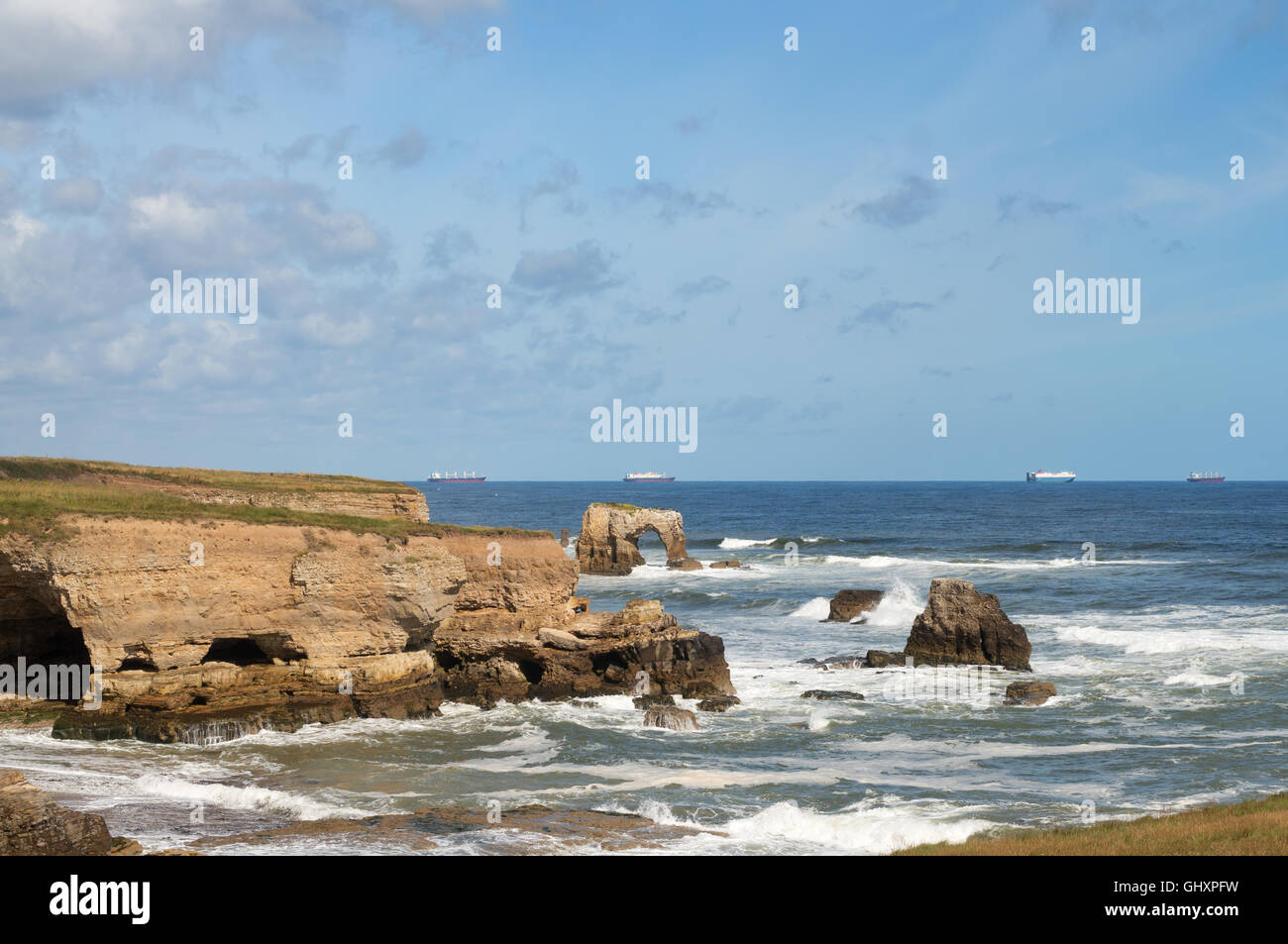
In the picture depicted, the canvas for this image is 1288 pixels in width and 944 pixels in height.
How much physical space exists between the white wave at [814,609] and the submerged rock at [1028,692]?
18.8m

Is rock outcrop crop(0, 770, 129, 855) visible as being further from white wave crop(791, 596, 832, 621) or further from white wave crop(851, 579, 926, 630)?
white wave crop(791, 596, 832, 621)

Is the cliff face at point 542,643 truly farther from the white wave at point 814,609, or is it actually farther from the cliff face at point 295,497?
the white wave at point 814,609

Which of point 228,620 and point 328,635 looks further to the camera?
point 328,635

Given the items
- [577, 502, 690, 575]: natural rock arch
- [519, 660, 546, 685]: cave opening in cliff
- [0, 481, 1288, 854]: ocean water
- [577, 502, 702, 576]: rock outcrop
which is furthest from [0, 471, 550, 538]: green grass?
[577, 502, 702, 576]: rock outcrop

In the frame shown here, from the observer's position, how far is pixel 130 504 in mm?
25969

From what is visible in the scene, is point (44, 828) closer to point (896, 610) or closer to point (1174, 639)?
point (1174, 639)

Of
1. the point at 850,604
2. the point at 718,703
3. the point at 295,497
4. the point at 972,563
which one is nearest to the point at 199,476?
the point at 295,497

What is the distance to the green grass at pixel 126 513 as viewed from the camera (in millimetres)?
23016

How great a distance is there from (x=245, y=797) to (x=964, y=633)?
25949mm

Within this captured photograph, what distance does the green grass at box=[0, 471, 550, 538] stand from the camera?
23.0 m

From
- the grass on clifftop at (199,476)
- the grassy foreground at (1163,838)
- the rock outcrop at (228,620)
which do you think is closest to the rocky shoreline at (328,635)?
the rock outcrop at (228,620)
